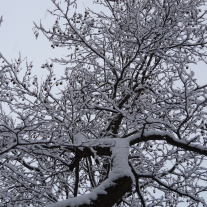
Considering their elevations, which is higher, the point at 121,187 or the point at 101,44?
the point at 101,44

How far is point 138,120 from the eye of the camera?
485 centimetres

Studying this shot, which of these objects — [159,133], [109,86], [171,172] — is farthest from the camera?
[109,86]

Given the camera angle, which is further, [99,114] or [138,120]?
[99,114]

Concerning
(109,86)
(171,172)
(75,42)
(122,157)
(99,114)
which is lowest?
(122,157)

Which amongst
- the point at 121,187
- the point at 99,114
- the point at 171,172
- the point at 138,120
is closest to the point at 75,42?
the point at 99,114

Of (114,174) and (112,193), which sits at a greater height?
(114,174)

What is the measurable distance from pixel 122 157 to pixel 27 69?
129 inches

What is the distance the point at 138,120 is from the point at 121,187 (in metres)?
1.54

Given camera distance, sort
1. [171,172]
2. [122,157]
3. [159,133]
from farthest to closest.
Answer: [171,172], [159,133], [122,157]

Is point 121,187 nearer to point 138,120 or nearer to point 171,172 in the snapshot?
point 138,120

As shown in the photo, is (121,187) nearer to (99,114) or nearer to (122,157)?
(122,157)

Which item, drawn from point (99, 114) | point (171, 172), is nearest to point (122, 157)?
point (171, 172)

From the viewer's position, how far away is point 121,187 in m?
3.57

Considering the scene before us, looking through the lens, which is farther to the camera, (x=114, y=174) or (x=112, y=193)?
(x=114, y=174)
